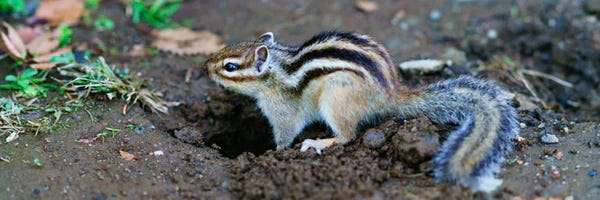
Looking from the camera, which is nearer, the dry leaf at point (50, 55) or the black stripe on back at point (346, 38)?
the black stripe on back at point (346, 38)

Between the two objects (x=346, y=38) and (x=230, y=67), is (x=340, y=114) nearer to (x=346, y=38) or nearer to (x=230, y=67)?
(x=346, y=38)

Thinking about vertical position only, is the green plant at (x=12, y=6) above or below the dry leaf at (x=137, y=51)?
above

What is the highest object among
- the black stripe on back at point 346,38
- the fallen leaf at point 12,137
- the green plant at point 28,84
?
the black stripe on back at point 346,38

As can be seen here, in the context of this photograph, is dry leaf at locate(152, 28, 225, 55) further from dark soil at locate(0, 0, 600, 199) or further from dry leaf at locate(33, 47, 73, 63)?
dry leaf at locate(33, 47, 73, 63)

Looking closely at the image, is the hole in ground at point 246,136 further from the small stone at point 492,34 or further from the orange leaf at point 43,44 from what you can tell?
the small stone at point 492,34

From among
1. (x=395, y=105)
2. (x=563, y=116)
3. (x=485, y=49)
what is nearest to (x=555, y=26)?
(x=485, y=49)

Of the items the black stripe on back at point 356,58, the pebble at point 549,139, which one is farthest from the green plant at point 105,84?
the pebble at point 549,139

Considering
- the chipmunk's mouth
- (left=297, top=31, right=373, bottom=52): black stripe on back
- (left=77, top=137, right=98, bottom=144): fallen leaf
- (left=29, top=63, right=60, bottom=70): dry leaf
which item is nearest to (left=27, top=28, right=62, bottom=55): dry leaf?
(left=29, top=63, right=60, bottom=70): dry leaf
